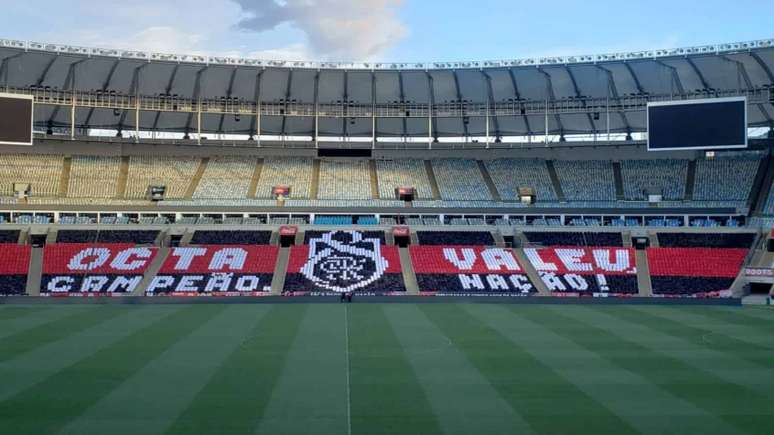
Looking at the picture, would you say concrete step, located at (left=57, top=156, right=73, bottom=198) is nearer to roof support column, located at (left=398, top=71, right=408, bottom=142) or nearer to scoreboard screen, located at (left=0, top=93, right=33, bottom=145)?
scoreboard screen, located at (left=0, top=93, right=33, bottom=145)

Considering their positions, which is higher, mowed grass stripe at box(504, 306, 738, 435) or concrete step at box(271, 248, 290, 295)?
concrete step at box(271, 248, 290, 295)

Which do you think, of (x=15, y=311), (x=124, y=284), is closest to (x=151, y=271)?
(x=124, y=284)

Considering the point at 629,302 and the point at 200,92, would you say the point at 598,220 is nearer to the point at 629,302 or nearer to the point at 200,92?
the point at 629,302

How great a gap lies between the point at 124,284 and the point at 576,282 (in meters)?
29.7

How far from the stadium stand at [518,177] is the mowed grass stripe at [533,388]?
30.7 m

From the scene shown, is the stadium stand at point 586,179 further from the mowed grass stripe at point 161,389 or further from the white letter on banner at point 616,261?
the mowed grass stripe at point 161,389

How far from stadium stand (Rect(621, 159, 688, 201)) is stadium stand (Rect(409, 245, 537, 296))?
13.7 meters

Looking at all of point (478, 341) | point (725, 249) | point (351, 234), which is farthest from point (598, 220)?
point (478, 341)

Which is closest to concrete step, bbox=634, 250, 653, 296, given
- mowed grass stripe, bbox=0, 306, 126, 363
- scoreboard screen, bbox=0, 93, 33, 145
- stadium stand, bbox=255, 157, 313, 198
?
stadium stand, bbox=255, 157, 313, 198

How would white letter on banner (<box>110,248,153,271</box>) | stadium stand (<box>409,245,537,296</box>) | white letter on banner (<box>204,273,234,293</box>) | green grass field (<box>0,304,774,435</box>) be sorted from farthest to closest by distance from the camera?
white letter on banner (<box>110,248,153,271</box>) < stadium stand (<box>409,245,537,296</box>) < white letter on banner (<box>204,273,234,293</box>) < green grass field (<box>0,304,774,435</box>)

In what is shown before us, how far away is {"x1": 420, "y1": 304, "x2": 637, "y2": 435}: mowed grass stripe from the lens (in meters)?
17.3

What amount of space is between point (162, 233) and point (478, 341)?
3328 cm

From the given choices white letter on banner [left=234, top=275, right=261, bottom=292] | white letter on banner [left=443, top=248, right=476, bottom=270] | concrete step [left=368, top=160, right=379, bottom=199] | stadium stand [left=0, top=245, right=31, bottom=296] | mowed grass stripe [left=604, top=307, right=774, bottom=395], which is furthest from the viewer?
concrete step [left=368, top=160, right=379, bottom=199]

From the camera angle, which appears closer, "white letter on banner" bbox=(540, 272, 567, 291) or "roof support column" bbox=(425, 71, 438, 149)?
"white letter on banner" bbox=(540, 272, 567, 291)
